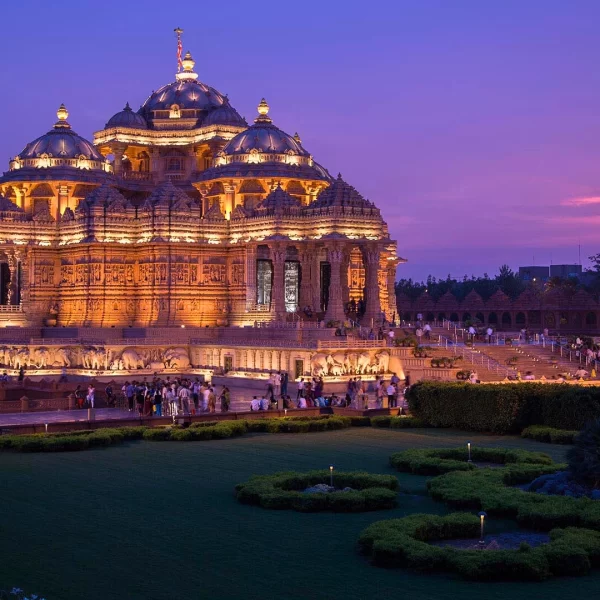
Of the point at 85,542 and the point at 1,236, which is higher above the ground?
the point at 1,236

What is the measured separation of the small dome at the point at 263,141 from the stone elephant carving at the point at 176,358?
47.5 feet

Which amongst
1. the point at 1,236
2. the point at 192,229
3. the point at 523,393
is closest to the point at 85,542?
the point at 523,393

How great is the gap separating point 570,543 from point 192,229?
4382 centimetres

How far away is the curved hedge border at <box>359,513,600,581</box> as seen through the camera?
16.0 m

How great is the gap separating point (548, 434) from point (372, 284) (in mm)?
25380

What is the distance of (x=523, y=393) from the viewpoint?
32062 millimetres

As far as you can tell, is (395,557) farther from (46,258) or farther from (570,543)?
(46,258)

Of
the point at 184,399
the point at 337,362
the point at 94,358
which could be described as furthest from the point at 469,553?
the point at 94,358

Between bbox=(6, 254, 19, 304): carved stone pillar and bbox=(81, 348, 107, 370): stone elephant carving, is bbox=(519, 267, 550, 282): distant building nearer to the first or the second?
bbox=(6, 254, 19, 304): carved stone pillar

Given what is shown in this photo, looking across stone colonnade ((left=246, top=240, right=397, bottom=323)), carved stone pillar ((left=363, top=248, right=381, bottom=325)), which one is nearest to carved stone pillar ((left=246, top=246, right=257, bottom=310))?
stone colonnade ((left=246, top=240, right=397, bottom=323))

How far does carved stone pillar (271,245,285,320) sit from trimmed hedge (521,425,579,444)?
83.4ft

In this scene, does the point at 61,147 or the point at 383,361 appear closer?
the point at 383,361

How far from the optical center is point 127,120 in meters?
71.4

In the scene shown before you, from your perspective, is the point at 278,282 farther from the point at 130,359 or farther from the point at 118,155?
the point at 118,155
